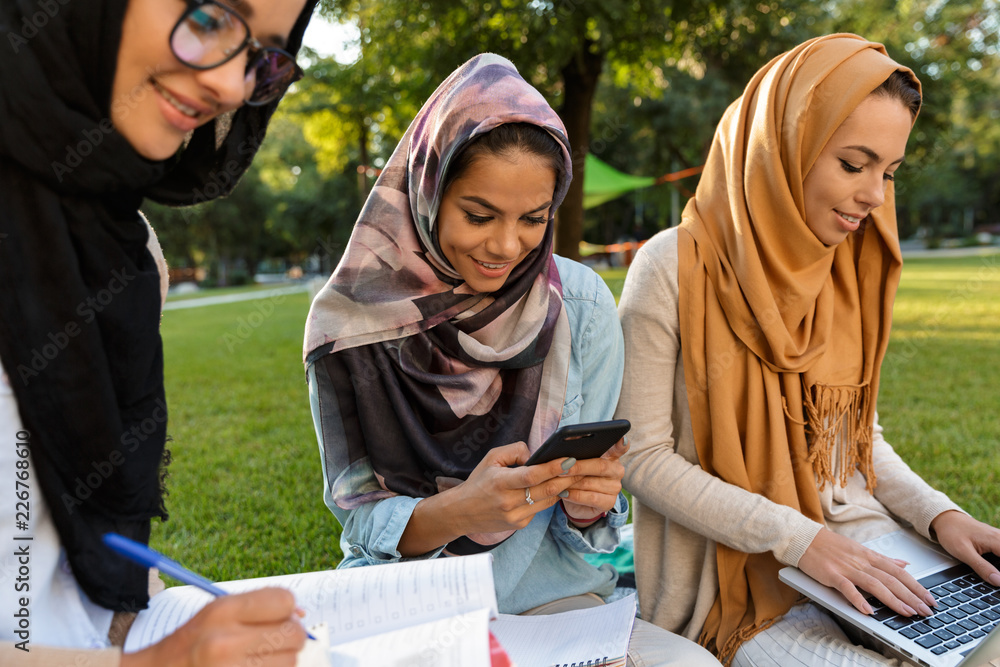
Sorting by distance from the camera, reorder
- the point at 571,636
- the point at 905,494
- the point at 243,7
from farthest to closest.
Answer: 1. the point at 905,494
2. the point at 571,636
3. the point at 243,7

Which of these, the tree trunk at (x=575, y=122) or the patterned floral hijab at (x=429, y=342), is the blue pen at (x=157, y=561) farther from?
the tree trunk at (x=575, y=122)

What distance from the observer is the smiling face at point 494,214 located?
1788 mm

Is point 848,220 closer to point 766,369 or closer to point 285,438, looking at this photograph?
point 766,369

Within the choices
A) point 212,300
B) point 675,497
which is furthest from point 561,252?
point 212,300

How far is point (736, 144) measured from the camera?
2238mm

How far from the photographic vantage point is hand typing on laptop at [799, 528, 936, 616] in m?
1.75

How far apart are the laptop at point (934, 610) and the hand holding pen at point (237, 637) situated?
1.39 m

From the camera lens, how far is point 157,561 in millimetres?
1104

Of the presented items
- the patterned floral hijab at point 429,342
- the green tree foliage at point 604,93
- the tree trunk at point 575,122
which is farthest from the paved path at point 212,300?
the patterned floral hijab at point 429,342

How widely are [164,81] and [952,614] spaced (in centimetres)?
213

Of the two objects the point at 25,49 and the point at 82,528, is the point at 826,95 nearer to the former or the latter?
the point at 25,49

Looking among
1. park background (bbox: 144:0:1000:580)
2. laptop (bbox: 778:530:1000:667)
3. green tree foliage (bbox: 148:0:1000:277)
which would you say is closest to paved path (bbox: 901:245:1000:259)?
green tree foliage (bbox: 148:0:1000:277)

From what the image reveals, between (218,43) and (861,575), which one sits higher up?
(218,43)

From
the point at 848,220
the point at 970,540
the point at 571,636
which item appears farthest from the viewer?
the point at 848,220
